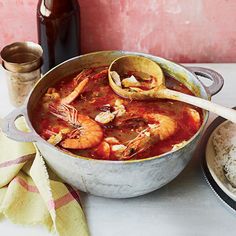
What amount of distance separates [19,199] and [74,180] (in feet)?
0.45

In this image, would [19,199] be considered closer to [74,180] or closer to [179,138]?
[74,180]

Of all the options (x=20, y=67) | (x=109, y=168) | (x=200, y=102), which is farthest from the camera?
(x=20, y=67)

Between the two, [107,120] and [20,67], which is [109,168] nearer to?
[107,120]

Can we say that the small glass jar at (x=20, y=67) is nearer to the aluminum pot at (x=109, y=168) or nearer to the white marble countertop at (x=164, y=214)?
the aluminum pot at (x=109, y=168)

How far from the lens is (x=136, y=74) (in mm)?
1217

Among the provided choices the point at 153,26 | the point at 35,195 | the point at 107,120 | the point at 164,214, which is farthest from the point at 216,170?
the point at 153,26

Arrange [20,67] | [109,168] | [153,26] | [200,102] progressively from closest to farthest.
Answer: [109,168] < [200,102] < [20,67] < [153,26]

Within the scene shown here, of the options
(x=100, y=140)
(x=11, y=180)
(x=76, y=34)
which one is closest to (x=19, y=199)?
(x=11, y=180)

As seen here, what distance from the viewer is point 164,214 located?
1.04m

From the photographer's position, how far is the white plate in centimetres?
102

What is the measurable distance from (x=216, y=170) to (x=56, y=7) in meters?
0.55

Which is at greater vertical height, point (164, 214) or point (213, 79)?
point (213, 79)

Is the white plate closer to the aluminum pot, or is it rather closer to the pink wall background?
the aluminum pot

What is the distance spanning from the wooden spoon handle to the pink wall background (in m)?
0.35
